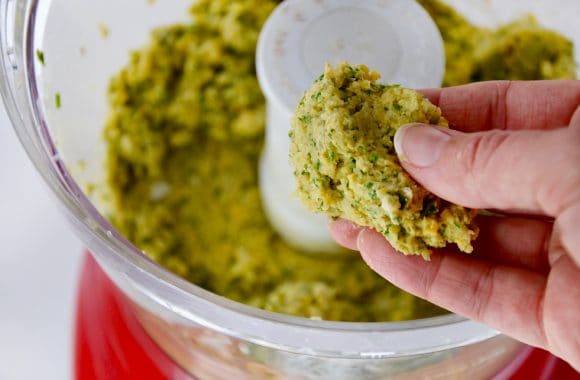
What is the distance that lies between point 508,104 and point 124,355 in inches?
23.6

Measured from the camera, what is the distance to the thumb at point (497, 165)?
563mm

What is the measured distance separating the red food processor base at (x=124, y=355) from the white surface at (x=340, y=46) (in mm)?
329

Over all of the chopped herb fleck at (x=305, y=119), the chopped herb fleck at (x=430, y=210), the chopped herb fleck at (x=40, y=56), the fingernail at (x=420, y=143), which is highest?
the fingernail at (x=420, y=143)

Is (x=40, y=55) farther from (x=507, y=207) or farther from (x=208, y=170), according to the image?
(x=507, y=207)

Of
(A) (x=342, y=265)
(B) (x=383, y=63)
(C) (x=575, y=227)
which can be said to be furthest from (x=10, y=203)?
(C) (x=575, y=227)

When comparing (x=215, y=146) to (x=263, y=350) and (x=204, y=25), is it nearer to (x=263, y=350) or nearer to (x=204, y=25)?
(x=204, y=25)

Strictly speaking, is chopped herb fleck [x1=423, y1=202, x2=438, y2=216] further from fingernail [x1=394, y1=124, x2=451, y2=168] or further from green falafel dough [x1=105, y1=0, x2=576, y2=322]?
green falafel dough [x1=105, y1=0, x2=576, y2=322]

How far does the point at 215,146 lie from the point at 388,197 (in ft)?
1.94

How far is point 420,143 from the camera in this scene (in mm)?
630

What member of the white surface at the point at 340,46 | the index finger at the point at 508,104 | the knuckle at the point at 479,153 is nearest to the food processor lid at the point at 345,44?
the white surface at the point at 340,46

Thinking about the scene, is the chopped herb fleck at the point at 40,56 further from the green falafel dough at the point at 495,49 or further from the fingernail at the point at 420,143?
the green falafel dough at the point at 495,49

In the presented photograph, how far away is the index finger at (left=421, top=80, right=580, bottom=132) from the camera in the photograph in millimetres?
762

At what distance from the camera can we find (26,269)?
1.12 meters

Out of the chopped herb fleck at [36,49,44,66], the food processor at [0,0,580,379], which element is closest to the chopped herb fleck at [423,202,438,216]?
the food processor at [0,0,580,379]
